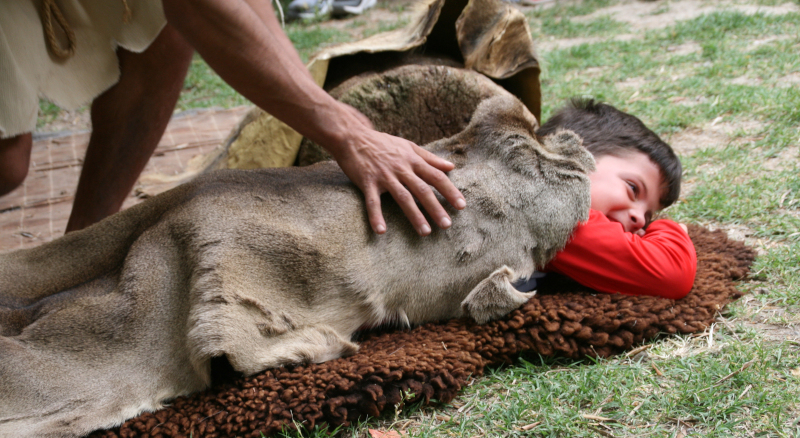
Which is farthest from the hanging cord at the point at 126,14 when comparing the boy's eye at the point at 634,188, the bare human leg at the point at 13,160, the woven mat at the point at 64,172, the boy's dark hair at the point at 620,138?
the boy's eye at the point at 634,188

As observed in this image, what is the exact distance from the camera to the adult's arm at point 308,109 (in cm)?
232

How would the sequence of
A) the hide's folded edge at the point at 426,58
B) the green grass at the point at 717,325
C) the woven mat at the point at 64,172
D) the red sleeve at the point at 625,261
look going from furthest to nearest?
the woven mat at the point at 64,172
the hide's folded edge at the point at 426,58
the red sleeve at the point at 625,261
the green grass at the point at 717,325

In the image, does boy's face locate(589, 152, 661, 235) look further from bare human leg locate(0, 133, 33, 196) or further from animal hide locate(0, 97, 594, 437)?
bare human leg locate(0, 133, 33, 196)

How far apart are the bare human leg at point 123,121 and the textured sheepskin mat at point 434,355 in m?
1.62

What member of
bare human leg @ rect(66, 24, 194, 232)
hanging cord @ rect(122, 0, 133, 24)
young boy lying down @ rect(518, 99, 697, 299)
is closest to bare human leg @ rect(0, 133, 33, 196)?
bare human leg @ rect(66, 24, 194, 232)

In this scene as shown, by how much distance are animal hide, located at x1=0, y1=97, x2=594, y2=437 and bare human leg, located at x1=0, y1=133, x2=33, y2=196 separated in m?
0.81

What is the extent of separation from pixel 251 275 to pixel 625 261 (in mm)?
1472

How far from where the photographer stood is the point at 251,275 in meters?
2.16

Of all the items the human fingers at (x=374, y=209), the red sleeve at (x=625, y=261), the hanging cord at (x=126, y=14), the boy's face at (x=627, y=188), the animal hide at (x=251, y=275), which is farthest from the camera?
the hanging cord at (x=126, y=14)

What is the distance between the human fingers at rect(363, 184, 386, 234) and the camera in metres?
2.31

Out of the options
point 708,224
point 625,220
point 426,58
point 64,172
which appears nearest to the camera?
point 625,220

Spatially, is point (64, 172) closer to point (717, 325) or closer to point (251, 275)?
point (251, 275)

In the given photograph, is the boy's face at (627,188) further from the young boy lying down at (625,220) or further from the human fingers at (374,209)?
the human fingers at (374,209)

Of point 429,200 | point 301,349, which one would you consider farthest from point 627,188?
point 301,349
